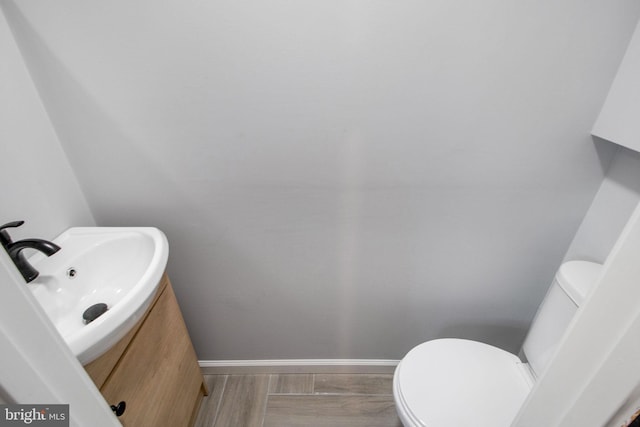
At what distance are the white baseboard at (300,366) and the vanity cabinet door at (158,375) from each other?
0.79ft

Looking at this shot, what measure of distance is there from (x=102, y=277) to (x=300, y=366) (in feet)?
3.23

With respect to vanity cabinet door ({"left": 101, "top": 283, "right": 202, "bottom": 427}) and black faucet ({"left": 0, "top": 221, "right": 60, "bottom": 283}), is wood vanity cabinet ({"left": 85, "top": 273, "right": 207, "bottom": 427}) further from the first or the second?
black faucet ({"left": 0, "top": 221, "right": 60, "bottom": 283})

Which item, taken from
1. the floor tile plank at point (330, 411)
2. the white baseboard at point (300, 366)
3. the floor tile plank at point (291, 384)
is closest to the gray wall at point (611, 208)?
the white baseboard at point (300, 366)

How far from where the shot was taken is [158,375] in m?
0.96

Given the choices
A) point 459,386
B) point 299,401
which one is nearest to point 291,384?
point 299,401

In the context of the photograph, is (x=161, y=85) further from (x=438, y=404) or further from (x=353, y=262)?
(x=438, y=404)

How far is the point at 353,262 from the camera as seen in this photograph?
3.87ft

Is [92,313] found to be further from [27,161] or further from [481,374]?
[481,374]

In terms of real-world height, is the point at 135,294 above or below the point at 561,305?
above

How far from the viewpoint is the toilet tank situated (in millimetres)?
895

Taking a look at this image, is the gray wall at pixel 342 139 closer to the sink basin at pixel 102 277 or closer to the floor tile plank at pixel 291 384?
the sink basin at pixel 102 277

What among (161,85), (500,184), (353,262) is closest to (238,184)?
(161,85)

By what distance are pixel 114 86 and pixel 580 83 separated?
4.68 feet

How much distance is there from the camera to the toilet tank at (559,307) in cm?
89
